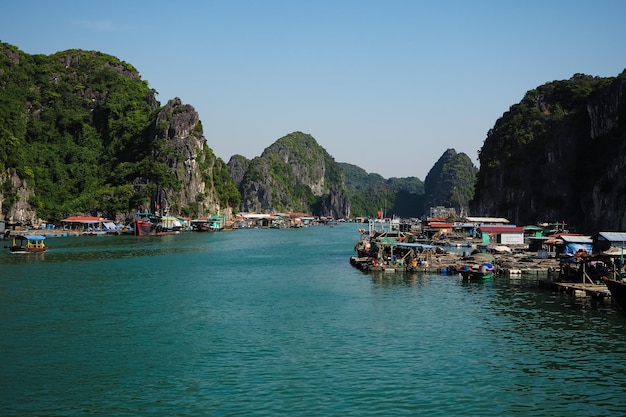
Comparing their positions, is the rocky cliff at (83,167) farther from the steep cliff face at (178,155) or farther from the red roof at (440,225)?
the red roof at (440,225)

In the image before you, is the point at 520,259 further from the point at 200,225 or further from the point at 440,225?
the point at 200,225

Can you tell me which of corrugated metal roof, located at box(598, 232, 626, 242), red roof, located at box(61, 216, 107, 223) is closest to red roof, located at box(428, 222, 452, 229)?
corrugated metal roof, located at box(598, 232, 626, 242)

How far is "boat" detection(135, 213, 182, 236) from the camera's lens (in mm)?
148875

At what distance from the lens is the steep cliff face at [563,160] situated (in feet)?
409

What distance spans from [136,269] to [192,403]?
5009 centimetres

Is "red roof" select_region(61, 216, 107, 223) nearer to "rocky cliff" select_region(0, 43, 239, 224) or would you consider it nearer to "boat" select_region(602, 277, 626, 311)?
"rocky cliff" select_region(0, 43, 239, 224)

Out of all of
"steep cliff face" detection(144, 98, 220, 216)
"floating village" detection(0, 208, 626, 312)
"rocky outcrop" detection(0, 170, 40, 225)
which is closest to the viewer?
"floating village" detection(0, 208, 626, 312)

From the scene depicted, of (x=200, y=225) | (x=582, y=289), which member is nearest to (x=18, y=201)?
(x=200, y=225)

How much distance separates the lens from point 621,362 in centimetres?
3159

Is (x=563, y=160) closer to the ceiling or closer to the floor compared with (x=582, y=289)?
closer to the ceiling

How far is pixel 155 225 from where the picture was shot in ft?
503

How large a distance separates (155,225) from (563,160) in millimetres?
105432

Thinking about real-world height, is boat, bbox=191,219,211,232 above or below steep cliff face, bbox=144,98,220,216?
below

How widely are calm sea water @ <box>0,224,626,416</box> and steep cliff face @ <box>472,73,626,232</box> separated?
246 ft
